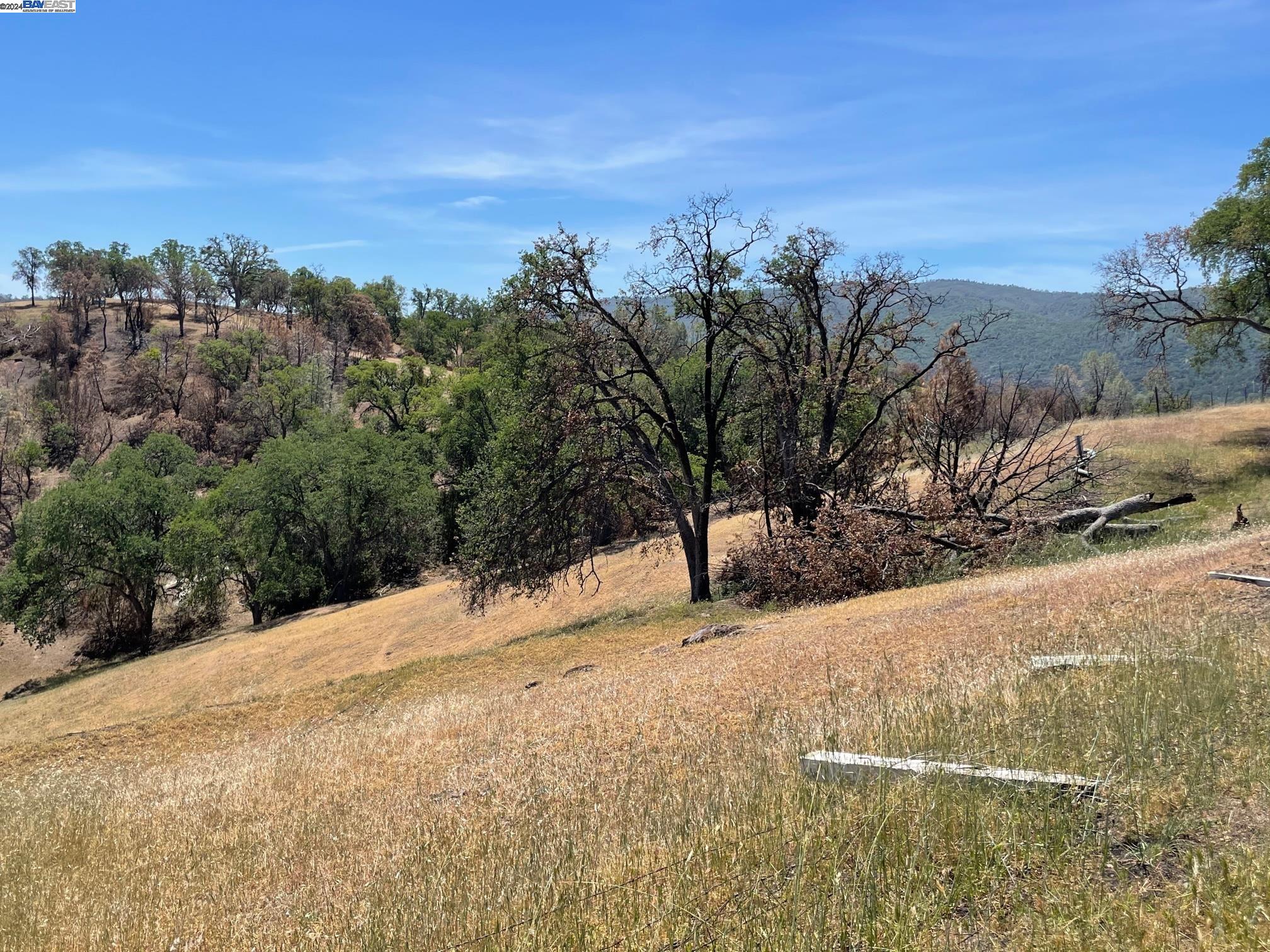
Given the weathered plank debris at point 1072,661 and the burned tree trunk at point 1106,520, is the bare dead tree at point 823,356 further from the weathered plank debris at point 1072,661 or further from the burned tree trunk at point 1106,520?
the weathered plank debris at point 1072,661

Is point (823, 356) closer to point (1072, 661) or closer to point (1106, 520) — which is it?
point (1106, 520)

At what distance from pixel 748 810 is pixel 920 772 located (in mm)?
1025

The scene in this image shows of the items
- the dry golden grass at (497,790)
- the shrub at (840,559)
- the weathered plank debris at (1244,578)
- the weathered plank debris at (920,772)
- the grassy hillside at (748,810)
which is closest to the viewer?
the grassy hillside at (748,810)

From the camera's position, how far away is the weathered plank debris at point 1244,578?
898 cm

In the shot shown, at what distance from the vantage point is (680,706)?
28.6ft

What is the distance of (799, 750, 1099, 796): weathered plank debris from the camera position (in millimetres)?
4281

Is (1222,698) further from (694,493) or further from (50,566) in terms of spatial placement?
(50,566)

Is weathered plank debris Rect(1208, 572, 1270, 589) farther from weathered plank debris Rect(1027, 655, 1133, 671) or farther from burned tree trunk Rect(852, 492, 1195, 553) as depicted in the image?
burned tree trunk Rect(852, 492, 1195, 553)

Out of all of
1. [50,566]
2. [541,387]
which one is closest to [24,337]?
[50,566]

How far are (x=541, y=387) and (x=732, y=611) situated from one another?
8.39m

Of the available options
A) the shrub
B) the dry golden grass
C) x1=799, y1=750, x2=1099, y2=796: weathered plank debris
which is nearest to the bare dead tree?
the shrub

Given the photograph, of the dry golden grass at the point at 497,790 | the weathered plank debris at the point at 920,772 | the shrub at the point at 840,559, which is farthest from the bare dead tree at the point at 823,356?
the weathered plank debris at the point at 920,772

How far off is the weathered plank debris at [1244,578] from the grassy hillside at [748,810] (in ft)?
0.64

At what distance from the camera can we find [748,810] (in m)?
4.77
